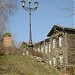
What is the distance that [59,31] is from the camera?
40938mm

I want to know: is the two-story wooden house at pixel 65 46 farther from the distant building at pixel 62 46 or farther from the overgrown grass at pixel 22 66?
the overgrown grass at pixel 22 66

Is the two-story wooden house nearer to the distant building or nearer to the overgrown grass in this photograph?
the distant building

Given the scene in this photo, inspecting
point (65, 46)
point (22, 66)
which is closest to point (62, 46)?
point (65, 46)

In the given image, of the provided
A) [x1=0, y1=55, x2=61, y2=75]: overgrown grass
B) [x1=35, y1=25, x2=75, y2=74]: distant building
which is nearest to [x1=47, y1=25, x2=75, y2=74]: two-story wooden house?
[x1=35, y1=25, x2=75, y2=74]: distant building

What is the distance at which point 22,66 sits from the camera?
17.1m

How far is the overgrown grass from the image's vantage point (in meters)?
16.4

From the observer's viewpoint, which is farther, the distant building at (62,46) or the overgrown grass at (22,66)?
the distant building at (62,46)

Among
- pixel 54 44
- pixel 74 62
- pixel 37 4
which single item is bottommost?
pixel 74 62

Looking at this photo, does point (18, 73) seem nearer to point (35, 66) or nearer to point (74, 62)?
point (35, 66)

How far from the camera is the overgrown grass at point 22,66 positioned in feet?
53.8

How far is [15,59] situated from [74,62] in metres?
21.7

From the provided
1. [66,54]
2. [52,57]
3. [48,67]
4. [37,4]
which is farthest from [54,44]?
[48,67]

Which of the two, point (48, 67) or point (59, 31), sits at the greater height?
point (59, 31)

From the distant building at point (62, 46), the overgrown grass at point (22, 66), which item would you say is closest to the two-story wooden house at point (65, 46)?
the distant building at point (62, 46)
